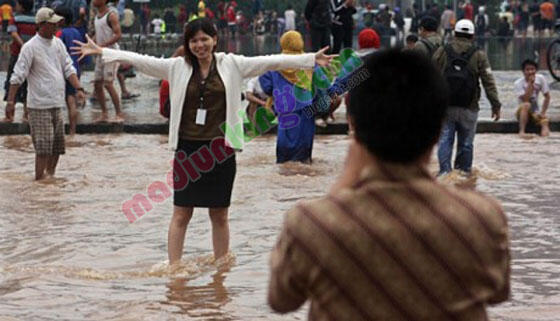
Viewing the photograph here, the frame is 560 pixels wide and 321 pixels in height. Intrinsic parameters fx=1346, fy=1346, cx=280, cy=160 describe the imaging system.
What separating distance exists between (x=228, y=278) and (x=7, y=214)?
3247 millimetres

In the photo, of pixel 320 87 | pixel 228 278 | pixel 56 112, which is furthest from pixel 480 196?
pixel 320 87

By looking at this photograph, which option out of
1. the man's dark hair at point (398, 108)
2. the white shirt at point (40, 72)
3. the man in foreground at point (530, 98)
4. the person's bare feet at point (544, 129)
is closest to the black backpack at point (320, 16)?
the man in foreground at point (530, 98)

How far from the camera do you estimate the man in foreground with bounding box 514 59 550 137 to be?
1677 cm

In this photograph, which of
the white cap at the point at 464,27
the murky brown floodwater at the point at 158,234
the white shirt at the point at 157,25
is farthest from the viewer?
the white shirt at the point at 157,25

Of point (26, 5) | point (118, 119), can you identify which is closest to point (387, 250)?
point (118, 119)

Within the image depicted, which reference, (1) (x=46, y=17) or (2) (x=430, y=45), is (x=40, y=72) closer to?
(1) (x=46, y=17)

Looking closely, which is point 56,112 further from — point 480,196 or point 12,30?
point 480,196

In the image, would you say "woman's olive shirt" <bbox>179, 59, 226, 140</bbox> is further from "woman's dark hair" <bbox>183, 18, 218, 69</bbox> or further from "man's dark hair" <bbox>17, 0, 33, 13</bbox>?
"man's dark hair" <bbox>17, 0, 33, 13</bbox>

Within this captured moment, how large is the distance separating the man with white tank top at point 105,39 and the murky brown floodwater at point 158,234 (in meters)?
1.03

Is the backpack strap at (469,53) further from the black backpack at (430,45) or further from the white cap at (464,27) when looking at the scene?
the black backpack at (430,45)

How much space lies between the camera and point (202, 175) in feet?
25.8

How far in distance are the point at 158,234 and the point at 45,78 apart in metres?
2.74

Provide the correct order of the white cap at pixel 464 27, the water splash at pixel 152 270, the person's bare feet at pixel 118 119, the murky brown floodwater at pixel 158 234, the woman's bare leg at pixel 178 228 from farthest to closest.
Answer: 1. the person's bare feet at pixel 118 119
2. the white cap at pixel 464 27
3. the water splash at pixel 152 270
4. the woman's bare leg at pixel 178 228
5. the murky brown floodwater at pixel 158 234

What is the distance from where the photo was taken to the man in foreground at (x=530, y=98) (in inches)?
660
